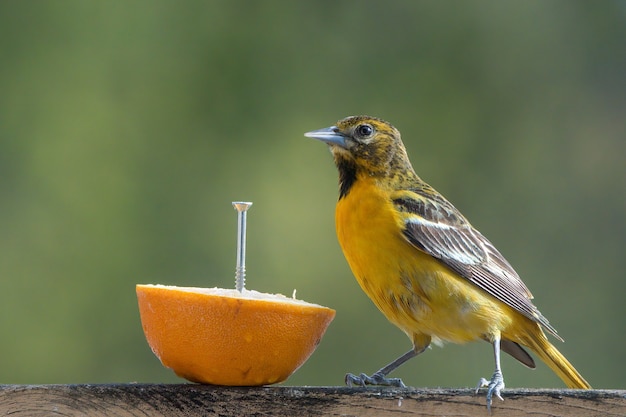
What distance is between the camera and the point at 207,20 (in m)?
9.59

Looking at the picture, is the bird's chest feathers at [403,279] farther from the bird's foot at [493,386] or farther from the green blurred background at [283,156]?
the green blurred background at [283,156]

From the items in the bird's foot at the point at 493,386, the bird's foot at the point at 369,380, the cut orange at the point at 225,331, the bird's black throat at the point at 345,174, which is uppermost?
the bird's black throat at the point at 345,174

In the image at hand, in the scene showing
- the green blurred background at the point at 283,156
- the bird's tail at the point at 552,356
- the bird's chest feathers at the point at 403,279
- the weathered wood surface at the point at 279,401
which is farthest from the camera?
the green blurred background at the point at 283,156

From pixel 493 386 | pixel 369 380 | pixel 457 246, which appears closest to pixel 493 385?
pixel 493 386

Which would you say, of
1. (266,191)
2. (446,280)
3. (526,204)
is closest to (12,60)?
(266,191)

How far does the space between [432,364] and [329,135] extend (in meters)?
4.67

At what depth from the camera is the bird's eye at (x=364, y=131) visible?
11.7 feet

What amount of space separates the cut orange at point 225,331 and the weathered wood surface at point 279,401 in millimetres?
57

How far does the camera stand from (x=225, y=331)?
8.35 feet

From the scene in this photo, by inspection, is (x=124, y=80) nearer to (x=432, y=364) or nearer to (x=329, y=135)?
(x=432, y=364)

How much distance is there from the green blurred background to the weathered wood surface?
4824 millimetres

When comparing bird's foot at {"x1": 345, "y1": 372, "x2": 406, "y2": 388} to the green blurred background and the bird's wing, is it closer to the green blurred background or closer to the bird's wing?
the bird's wing

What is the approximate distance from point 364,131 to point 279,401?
50.4 inches

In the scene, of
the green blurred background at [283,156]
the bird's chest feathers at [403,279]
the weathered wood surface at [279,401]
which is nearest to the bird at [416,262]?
the bird's chest feathers at [403,279]
